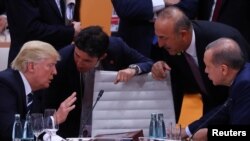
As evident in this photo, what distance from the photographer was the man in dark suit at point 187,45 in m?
3.63

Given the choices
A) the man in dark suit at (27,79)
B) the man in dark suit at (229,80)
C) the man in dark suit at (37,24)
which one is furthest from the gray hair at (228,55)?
the man in dark suit at (37,24)

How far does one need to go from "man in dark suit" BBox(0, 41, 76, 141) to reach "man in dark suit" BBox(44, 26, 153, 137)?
175mm

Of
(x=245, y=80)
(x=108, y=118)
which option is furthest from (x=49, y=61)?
(x=245, y=80)

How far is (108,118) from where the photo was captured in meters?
3.47

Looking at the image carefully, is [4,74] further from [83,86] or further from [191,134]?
[191,134]

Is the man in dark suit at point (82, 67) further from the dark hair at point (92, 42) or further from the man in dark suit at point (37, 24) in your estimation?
the man in dark suit at point (37, 24)

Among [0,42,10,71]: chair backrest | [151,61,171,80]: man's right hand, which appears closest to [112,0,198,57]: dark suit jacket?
[151,61,171,80]: man's right hand

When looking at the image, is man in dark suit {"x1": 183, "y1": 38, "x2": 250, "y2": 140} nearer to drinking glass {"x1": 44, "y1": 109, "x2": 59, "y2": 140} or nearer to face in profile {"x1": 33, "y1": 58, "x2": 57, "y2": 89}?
drinking glass {"x1": 44, "y1": 109, "x2": 59, "y2": 140}

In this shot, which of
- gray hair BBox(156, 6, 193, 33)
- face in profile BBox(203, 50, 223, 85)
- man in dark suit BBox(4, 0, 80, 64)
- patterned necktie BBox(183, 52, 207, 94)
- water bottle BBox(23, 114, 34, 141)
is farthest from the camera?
man in dark suit BBox(4, 0, 80, 64)

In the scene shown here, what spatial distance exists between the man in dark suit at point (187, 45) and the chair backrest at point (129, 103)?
8cm

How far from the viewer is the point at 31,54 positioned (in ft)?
11.4

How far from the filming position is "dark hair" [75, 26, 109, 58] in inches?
145

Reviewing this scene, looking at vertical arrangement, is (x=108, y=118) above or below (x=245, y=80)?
below

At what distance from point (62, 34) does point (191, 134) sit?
4.07 feet
